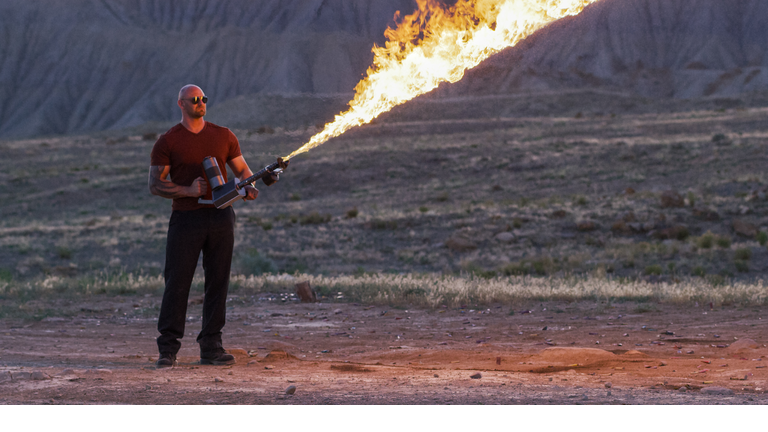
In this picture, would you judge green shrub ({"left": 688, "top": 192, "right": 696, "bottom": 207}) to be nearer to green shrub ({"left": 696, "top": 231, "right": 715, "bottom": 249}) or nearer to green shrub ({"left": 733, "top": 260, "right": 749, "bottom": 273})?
green shrub ({"left": 696, "top": 231, "right": 715, "bottom": 249})

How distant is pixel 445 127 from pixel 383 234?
31.8 meters

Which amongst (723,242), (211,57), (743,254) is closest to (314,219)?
(723,242)

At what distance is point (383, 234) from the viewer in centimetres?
2305

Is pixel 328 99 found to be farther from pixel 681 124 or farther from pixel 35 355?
pixel 681 124

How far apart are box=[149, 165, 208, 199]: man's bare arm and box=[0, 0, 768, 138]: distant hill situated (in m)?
73.7

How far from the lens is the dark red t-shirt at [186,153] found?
6379 mm

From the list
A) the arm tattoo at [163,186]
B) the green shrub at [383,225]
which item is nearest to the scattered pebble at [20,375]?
the arm tattoo at [163,186]

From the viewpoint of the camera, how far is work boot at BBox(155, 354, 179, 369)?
6.52m

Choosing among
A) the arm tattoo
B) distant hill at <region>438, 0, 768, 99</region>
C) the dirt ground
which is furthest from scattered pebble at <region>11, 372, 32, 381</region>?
distant hill at <region>438, 0, 768, 99</region>

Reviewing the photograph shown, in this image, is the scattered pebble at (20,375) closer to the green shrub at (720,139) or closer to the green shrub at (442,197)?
the green shrub at (442,197)

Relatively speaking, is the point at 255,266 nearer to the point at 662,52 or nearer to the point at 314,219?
the point at 314,219

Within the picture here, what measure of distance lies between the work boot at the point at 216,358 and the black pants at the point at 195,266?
31mm

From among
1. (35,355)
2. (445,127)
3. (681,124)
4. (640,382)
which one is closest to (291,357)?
(35,355)

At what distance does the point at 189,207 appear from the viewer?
6.44 meters
